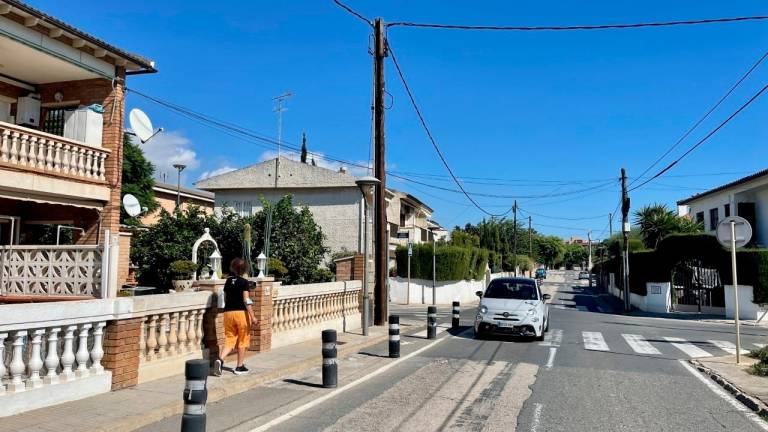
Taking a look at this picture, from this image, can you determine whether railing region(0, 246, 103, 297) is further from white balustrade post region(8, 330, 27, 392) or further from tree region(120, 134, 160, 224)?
tree region(120, 134, 160, 224)

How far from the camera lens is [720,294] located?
1075 inches

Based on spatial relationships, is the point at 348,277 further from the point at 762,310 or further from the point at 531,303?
the point at 762,310

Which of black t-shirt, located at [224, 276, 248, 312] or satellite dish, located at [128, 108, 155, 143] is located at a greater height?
satellite dish, located at [128, 108, 155, 143]

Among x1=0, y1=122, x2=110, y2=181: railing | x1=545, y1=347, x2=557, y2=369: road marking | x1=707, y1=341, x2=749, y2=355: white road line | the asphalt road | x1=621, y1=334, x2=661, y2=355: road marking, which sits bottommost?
x1=707, y1=341, x2=749, y2=355: white road line

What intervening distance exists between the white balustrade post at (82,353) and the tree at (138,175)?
31530 mm

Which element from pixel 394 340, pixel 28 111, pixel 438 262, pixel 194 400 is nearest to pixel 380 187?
pixel 394 340

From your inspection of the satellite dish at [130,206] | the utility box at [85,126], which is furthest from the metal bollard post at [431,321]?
the utility box at [85,126]

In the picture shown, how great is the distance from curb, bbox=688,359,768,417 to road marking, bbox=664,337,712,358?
206cm

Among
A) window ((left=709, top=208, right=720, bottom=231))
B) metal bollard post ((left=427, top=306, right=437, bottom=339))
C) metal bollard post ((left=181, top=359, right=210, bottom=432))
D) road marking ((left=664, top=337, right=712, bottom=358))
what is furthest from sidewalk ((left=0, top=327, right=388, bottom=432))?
window ((left=709, top=208, right=720, bottom=231))

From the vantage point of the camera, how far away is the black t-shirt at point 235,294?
28.1ft

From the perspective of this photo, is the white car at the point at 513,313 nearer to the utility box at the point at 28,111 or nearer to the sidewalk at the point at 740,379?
the sidewalk at the point at 740,379

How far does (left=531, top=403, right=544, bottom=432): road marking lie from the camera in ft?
21.3

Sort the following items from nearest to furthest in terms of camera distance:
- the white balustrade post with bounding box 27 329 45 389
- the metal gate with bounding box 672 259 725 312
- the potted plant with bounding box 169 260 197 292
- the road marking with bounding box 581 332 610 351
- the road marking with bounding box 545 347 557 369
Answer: the white balustrade post with bounding box 27 329 45 389 < the road marking with bounding box 545 347 557 369 < the road marking with bounding box 581 332 610 351 < the potted plant with bounding box 169 260 197 292 < the metal gate with bounding box 672 259 725 312

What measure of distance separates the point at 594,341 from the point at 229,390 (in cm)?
1066
